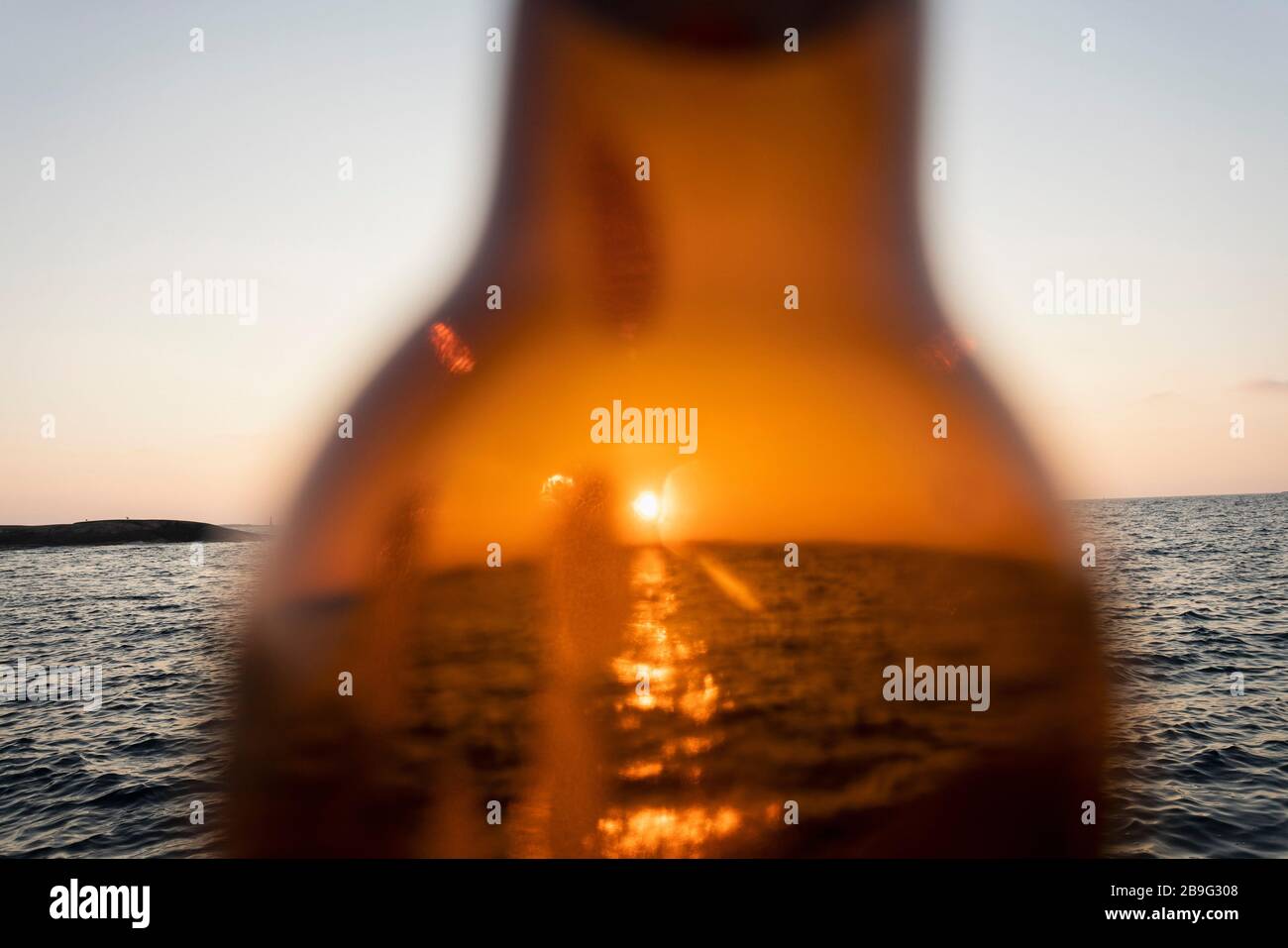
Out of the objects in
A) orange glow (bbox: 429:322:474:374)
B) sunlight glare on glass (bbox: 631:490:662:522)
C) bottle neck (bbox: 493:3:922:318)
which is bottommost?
Result: sunlight glare on glass (bbox: 631:490:662:522)

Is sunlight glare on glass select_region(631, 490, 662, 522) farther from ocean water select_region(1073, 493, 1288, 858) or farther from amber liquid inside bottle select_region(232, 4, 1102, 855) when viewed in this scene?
ocean water select_region(1073, 493, 1288, 858)

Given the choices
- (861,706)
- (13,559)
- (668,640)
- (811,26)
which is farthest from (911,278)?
(13,559)

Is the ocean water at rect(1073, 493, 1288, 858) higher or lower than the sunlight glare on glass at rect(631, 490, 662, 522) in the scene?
lower

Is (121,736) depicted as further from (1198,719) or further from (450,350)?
(1198,719)

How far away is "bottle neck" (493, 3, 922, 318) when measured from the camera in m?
14.1

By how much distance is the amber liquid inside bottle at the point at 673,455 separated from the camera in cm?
1181

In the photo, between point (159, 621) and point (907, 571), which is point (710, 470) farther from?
point (159, 621)

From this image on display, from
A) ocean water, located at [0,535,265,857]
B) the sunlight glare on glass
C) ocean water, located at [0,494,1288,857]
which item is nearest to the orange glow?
ocean water, located at [0,494,1288,857]

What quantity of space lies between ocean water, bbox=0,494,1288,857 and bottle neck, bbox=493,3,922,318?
7506 mm

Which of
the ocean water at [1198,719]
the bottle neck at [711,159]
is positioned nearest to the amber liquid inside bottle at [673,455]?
the bottle neck at [711,159]

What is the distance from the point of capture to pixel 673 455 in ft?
53.3

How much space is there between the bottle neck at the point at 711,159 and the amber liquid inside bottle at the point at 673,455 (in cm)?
5

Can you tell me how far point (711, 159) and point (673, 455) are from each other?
6536 millimetres

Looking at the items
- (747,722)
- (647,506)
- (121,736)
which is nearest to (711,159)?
(647,506)
